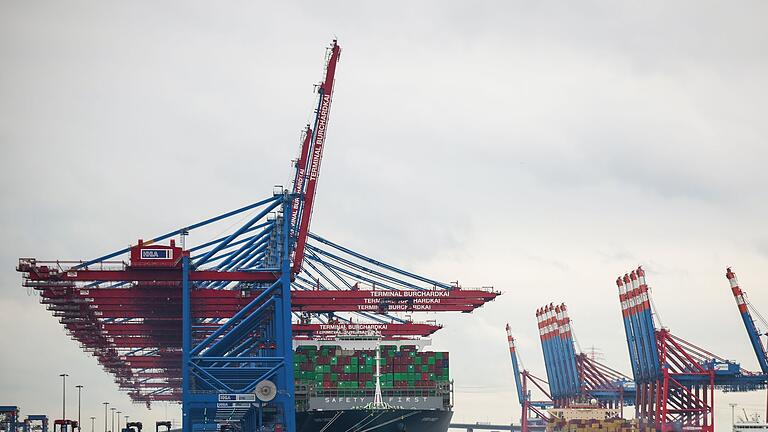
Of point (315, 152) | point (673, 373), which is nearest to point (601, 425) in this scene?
point (673, 373)

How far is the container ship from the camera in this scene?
82438 millimetres

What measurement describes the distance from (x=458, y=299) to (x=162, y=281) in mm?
22257

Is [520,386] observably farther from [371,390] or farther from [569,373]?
[371,390]

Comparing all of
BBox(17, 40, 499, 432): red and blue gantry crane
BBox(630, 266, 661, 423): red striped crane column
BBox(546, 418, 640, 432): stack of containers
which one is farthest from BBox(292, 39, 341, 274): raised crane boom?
BBox(630, 266, 661, 423): red striped crane column

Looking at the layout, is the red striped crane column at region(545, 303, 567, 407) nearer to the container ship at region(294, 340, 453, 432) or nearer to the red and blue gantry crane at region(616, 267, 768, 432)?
the red and blue gantry crane at region(616, 267, 768, 432)

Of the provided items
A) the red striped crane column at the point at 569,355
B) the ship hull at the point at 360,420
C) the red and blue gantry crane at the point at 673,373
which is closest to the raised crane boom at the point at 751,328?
the red and blue gantry crane at the point at 673,373

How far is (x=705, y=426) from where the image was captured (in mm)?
123188

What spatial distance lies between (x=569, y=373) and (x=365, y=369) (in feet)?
263

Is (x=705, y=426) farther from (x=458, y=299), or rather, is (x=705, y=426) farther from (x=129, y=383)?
(x=129, y=383)

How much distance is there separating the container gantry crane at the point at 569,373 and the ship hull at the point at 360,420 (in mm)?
70426

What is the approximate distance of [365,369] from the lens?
84.2m

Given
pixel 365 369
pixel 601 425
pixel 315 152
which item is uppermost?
pixel 315 152

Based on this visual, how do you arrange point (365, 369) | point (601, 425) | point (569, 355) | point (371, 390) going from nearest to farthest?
point (371, 390)
point (365, 369)
point (601, 425)
point (569, 355)

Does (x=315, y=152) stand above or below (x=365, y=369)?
above
